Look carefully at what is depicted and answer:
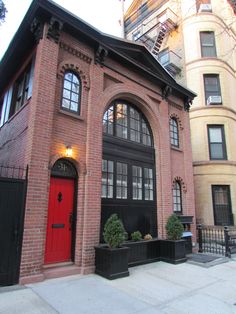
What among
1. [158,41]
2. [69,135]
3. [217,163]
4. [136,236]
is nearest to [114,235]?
[136,236]

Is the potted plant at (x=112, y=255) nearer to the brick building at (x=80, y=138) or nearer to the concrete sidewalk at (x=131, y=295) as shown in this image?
the concrete sidewalk at (x=131, y=295)

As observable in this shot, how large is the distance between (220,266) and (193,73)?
1170 centimetres

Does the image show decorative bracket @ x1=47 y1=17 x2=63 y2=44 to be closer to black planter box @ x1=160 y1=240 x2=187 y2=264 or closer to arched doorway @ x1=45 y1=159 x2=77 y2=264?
arched doorway @ x1=45 y1=159 x2=77 y2=264

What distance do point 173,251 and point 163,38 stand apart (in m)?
14.2

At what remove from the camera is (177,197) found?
36.3ft

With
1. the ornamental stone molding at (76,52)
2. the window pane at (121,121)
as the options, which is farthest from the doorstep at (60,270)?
the ornamental stone molding at (76,52)

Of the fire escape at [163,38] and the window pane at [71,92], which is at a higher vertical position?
the fire escape at [163,38]

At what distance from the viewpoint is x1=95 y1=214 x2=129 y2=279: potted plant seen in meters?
6.30

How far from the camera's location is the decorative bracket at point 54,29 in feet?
23.1

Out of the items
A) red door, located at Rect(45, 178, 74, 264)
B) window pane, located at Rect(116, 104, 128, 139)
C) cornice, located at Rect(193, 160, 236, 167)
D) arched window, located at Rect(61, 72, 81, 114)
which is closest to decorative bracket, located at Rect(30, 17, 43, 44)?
arched window, located at Rect(61, 72, 81, 114)

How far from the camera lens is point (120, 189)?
862cm

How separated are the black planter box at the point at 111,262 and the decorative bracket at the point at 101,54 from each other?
606 centimetres

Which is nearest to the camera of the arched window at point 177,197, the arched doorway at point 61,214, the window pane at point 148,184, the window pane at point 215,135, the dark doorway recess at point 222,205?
the arched doorway at point 61,214

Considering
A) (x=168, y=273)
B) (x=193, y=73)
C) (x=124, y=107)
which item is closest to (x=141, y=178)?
(x=124, y=107)
